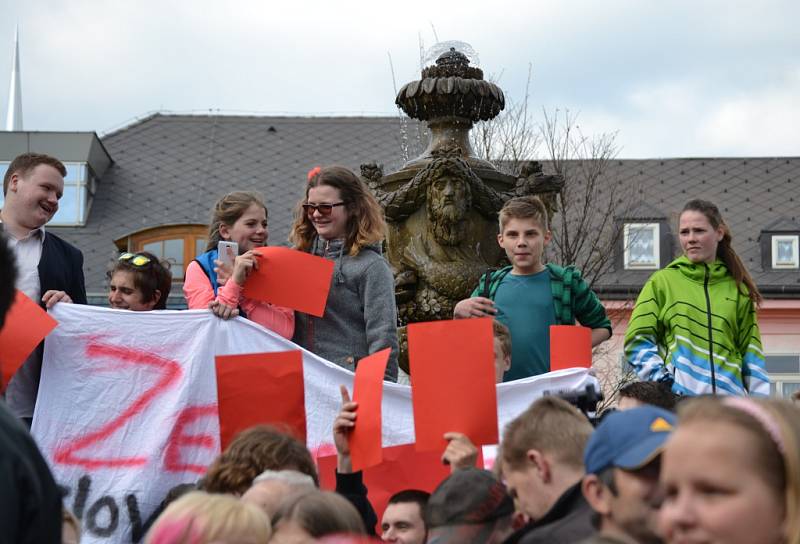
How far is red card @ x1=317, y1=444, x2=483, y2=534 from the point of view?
6113mm

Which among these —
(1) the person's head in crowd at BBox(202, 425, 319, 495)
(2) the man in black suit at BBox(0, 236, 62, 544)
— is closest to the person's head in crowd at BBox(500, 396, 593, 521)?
(1) the person's head in crowd at BBox(202, 425, 319, 495)

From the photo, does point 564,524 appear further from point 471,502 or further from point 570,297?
point 570,297

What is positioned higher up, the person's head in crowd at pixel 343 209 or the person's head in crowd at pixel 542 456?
the person's head in crowd at pixel 343 209

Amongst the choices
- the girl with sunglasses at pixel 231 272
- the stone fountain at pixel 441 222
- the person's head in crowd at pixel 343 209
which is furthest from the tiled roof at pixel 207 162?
the person's head in crowd at pixel 343 209

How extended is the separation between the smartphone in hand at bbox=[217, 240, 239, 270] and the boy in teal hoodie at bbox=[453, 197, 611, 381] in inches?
49.1

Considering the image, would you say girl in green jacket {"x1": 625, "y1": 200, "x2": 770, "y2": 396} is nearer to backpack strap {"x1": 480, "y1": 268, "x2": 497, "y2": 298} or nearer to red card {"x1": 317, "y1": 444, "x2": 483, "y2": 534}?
backpack strap {"x1": 480, "y1": 268, "x2": 497, "y2": 298}

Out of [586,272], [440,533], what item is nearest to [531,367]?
[440,533]

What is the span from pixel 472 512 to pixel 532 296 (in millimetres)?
2693

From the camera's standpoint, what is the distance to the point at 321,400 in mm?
6676

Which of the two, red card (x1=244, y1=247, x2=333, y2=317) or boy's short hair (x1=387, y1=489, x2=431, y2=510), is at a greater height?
red card (x1=244, y1=247, x2=333, y2=317)

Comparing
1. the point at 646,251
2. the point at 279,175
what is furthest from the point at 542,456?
the point at 279,175

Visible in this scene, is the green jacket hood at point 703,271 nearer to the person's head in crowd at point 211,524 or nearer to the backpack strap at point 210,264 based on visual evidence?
the backpack strap at point 210,264

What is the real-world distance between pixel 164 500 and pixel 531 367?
1.98m

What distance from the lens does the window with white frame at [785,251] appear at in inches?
1475
